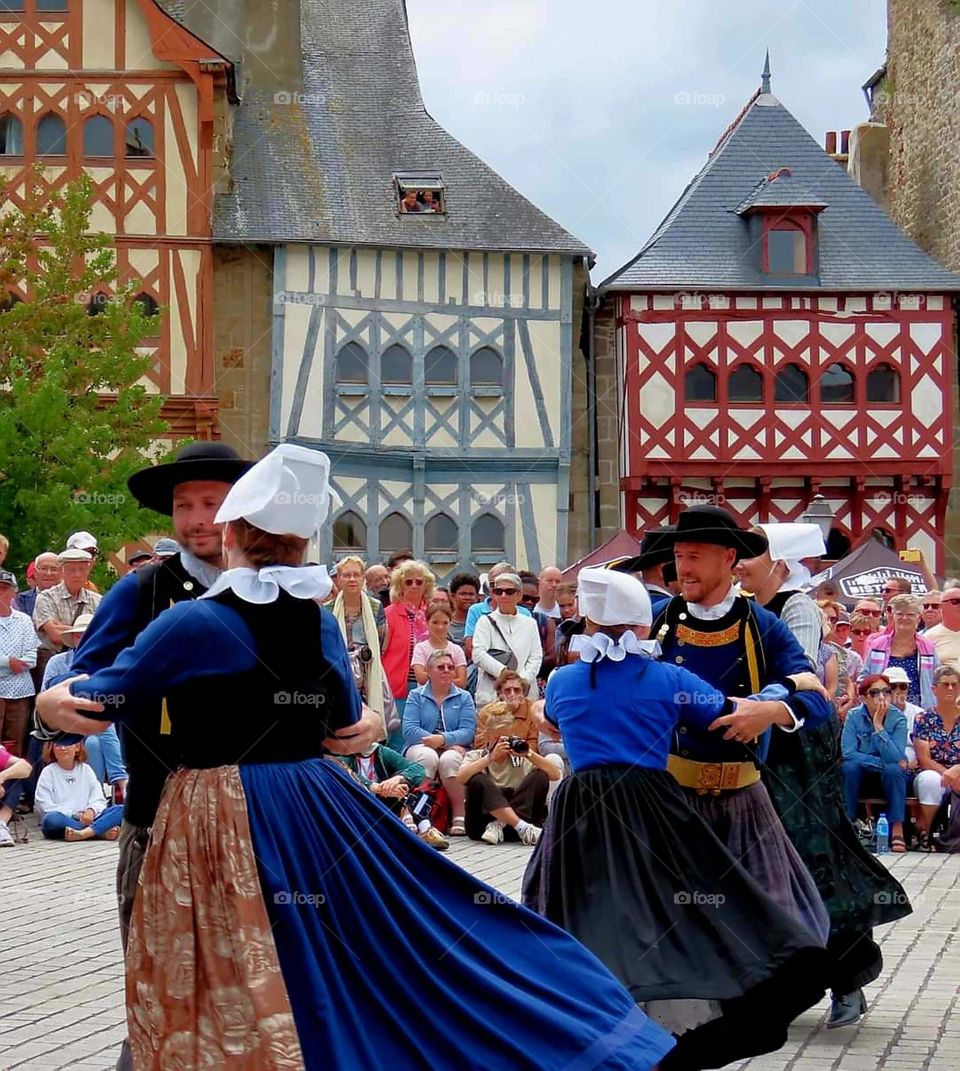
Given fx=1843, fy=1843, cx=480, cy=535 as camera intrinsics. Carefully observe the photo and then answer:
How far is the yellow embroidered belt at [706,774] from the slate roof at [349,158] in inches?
886

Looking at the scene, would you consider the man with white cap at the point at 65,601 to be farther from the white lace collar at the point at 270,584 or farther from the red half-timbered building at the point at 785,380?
the red half-timbered building at the point at 785,380

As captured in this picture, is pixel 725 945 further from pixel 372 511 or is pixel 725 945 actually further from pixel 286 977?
pixel 372 511

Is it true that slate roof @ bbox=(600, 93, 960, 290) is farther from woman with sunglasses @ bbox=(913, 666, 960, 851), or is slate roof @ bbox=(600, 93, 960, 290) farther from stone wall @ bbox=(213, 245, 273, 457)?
woman with sunglasses @ bbox=(913, 666, 960, 851)

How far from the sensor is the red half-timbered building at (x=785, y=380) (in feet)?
94.3

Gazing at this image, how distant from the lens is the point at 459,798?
12609 mm

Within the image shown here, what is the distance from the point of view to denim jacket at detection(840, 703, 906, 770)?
12.4 m

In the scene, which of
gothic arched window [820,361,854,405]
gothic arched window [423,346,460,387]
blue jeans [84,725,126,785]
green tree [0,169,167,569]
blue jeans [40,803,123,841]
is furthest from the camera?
gothic arched window [820,361,854,405]

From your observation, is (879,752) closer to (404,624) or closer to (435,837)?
(435,837)

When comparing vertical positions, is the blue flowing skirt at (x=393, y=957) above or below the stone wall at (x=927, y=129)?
below

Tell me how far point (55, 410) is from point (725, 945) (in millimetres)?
15495

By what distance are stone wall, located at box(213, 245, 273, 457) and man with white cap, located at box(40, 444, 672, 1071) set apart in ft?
76.9

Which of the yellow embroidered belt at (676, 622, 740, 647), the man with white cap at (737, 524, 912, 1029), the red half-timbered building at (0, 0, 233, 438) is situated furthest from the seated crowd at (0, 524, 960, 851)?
the red half-timbered building at (0, 0, 233, 438)

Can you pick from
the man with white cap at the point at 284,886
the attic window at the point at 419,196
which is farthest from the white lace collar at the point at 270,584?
the attic window at the point at 419,196

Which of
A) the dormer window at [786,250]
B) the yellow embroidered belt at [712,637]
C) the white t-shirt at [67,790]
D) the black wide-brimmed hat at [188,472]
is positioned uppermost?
the dormer window at [786,250]
